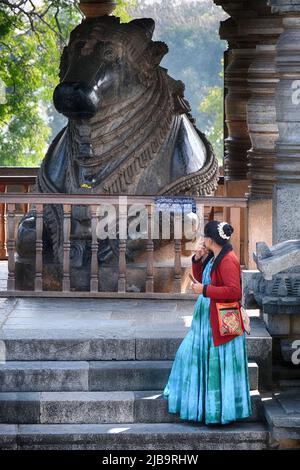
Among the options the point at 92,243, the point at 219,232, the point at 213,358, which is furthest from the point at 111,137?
the point at 213,358

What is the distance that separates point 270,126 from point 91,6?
262 cm

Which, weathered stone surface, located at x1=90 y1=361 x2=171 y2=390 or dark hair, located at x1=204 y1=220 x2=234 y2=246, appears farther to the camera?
weathered stone surface, located at x1=90 y1=361 x2=171 y2=390

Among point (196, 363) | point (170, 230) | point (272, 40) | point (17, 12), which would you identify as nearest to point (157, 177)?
point (170, 230)

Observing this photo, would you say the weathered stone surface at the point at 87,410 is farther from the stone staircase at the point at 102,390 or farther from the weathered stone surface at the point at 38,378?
the weathered stone surface at the point at 38,378

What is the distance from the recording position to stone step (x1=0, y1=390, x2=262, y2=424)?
9.03 metres

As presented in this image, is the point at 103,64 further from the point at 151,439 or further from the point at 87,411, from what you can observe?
the point at 151,439

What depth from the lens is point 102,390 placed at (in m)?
9.25

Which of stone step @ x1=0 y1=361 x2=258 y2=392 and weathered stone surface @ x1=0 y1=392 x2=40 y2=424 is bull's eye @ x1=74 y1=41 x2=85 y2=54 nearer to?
stone step @ x1=0 y1=361 x2=258 y2=392

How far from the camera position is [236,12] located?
43.9 ft

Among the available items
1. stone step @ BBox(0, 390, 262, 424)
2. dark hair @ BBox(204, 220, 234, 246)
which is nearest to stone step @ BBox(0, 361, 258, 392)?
stone step @ BBox(0, 390, 262, 424)

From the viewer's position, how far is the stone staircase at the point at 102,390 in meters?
8.85

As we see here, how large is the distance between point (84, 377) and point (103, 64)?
126 inches

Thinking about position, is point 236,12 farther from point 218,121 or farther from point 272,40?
point 218,121

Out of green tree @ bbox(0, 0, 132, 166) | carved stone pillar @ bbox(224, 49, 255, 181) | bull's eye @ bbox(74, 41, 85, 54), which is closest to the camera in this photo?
bull's eye @ bbox(74, 41, 85, 54)
